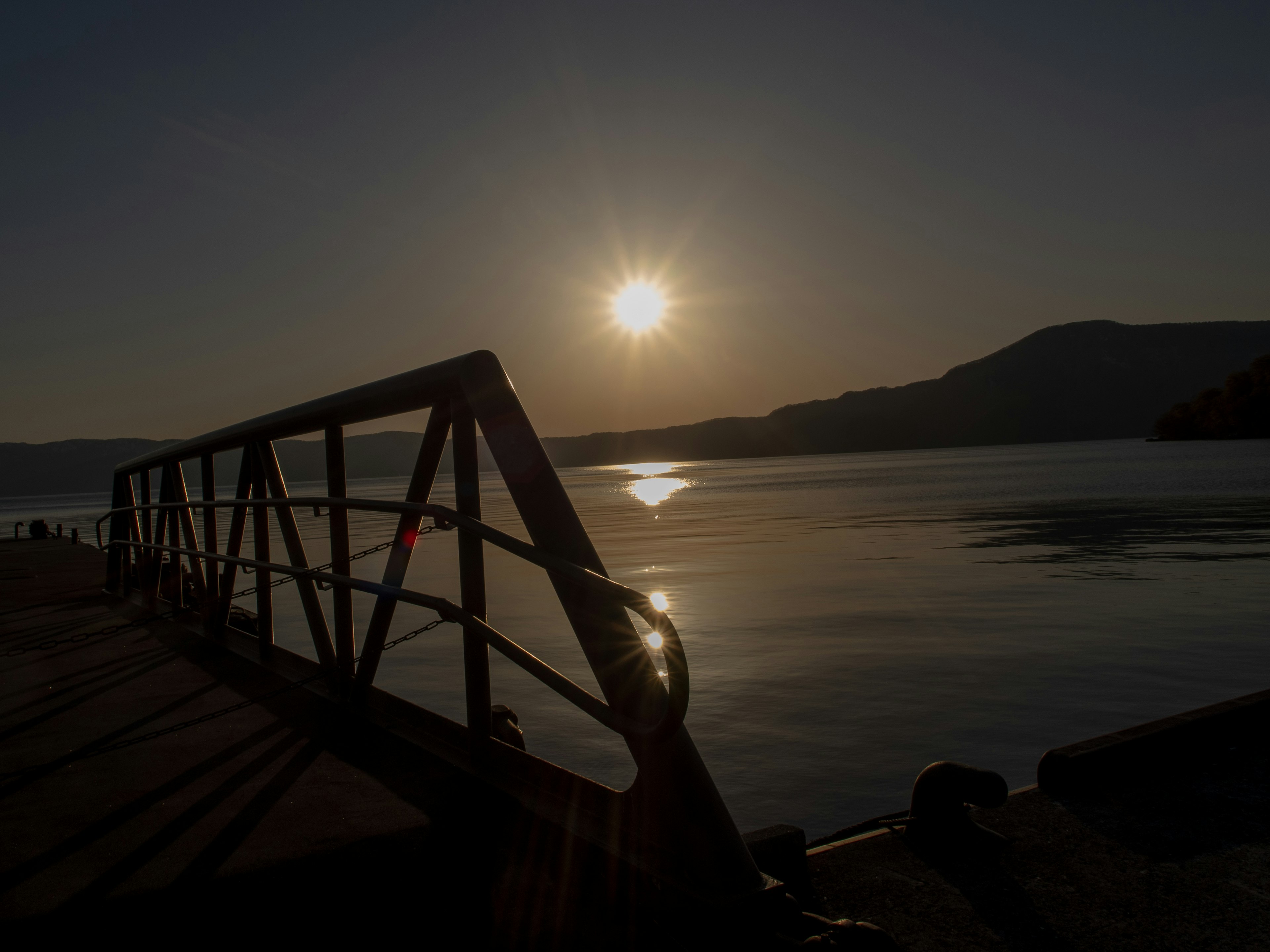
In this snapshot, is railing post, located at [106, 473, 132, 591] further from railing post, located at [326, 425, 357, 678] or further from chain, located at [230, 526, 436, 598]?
railing post, located at [326, 425, 357, 678]

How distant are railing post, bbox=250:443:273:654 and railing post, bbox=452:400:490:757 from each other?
2.13 meters

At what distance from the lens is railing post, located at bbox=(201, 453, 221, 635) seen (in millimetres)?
5742

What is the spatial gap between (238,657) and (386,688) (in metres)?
3.78

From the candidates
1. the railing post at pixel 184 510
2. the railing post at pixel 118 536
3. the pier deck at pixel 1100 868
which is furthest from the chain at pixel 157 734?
the railing post at pixel 118 536

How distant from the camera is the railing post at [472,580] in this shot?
2949mm

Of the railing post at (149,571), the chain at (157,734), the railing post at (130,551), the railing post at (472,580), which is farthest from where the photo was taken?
the railing post at (130,551)

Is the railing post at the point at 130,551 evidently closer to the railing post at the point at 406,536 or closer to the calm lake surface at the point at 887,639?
the calm lake surface at the point at 887,639

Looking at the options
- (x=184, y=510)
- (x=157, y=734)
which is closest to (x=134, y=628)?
(x=184, y=510)

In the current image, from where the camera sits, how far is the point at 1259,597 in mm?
10945

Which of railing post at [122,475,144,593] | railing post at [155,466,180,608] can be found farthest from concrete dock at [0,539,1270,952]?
railing post at [122,475,144,593]

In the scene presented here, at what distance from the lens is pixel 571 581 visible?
2.11m

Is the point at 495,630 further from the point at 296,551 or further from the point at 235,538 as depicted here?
the point at 235,538

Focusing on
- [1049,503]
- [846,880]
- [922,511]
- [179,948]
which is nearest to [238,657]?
[179,948]

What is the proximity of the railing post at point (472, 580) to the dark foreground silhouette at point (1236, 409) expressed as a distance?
13062 centimetres
